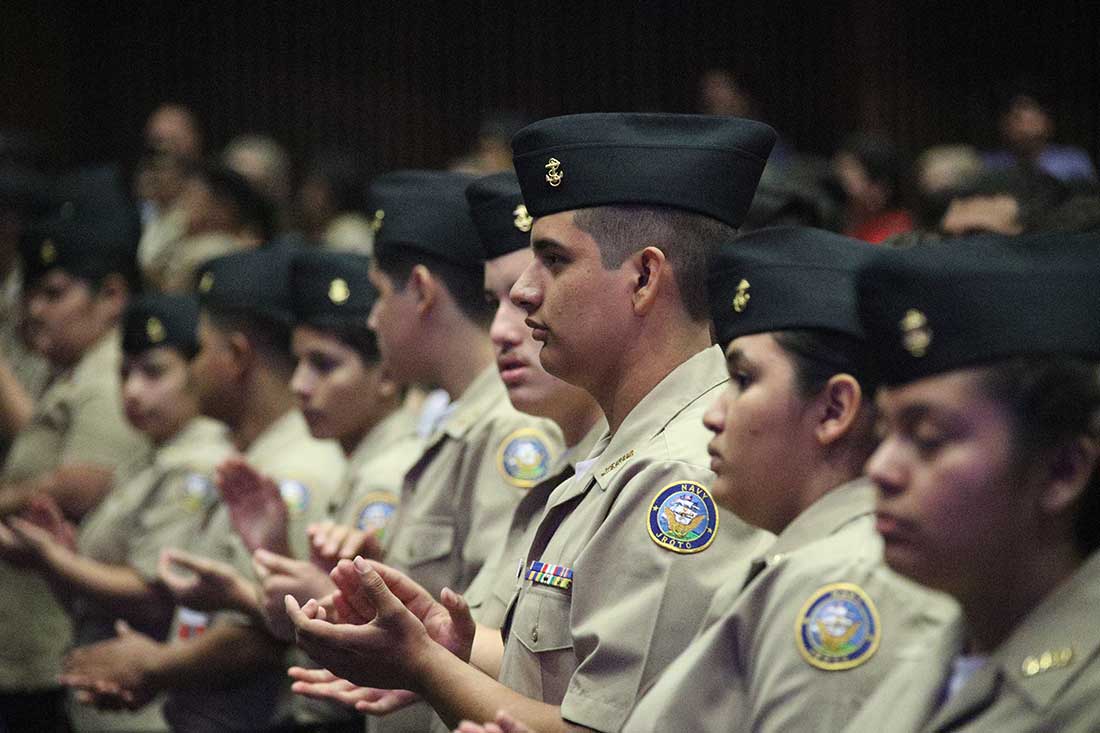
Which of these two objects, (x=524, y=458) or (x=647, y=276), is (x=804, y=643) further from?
(x=524, y=458)

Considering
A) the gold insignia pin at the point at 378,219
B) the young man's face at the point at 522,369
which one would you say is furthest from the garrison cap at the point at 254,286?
the young man's face at the point at 522,369

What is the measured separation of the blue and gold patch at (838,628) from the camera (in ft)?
6.11

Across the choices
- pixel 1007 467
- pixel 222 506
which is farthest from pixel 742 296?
pixel 222 506

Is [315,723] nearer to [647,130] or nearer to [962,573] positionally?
[647,130]

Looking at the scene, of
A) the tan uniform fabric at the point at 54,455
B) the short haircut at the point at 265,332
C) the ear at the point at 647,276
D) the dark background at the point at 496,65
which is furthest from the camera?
the dark background at the point at 496,65

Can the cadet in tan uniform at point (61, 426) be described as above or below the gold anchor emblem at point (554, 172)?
below

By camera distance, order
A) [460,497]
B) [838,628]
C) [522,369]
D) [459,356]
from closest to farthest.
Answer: [838,628], [522,369], [460,497], [459,356]

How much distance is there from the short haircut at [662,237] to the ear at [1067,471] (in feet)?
3.05

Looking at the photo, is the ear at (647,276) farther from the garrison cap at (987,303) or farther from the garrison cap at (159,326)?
the garrison cap at (159,326)

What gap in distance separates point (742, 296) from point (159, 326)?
3053 millimetres

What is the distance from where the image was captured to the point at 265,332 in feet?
15.0

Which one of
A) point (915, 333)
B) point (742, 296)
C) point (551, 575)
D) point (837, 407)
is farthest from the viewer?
point (551, 575)

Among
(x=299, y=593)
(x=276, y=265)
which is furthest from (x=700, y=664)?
(x=276, y=265)

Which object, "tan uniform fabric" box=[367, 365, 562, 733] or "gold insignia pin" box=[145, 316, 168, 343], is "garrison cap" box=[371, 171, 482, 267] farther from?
"gold insignia pin" box=[145, 316, 168, 343]
